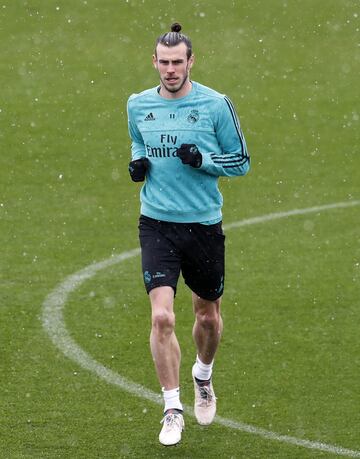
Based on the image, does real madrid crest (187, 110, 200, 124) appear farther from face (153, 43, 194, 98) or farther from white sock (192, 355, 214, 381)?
white sock (192, 355, 214, 381)

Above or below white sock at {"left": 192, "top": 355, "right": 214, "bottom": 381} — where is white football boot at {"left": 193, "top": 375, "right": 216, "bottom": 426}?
below

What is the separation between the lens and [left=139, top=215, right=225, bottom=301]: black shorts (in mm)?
8125

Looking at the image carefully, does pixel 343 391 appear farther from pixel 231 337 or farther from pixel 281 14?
pixel 281 14

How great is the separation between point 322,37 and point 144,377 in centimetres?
1341

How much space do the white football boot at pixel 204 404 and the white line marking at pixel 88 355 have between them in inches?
5.5

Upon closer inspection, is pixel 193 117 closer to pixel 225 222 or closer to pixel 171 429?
pixel 171 429

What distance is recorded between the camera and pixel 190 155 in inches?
309

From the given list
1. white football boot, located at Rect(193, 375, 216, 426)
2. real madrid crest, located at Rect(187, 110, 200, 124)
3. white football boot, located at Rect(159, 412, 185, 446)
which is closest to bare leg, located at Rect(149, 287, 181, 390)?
white football boot, located at Rect(159, 412, 185, 446)

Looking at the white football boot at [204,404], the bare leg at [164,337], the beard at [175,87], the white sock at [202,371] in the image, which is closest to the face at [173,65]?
the beard at [175,87]

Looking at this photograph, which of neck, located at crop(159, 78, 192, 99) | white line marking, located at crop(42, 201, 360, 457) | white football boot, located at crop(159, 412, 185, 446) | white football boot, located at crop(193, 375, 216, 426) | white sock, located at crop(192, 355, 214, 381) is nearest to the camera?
white football boot, located at crop(159, 412, 185, 446)

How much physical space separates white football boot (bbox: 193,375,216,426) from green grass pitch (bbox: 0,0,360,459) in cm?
10

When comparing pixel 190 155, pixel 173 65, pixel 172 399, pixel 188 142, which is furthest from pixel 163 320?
pixel 173 65

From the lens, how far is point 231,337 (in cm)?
1035

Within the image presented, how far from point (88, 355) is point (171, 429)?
2.09 m
